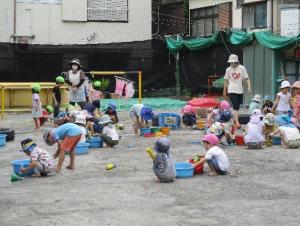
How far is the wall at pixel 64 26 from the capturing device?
97.6ft

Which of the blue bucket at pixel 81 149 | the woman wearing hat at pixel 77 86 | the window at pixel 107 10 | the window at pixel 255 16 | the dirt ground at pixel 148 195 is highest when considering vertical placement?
the window at pixel 107 10

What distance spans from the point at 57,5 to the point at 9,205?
2331 centimetres

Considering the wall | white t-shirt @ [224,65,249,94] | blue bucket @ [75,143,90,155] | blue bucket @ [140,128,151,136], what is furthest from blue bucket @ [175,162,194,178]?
the wall

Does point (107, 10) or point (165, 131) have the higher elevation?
point (107, 10)

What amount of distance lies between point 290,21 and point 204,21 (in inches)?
382

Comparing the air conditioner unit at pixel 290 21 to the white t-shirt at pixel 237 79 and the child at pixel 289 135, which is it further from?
the child at pixel 289 135

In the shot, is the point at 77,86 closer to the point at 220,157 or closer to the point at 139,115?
the point at 139,115

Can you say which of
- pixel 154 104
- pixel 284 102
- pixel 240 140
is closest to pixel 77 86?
pixel 240 140

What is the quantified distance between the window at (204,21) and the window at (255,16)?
3314mm

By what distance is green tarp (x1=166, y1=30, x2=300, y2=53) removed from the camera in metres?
21.1

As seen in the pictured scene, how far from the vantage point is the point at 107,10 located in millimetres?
31844

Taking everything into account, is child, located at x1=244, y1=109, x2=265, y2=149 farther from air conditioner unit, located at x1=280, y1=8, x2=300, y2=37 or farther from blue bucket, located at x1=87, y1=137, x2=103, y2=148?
air conditioner unit, located at x1=280, y1=8, x2=300, y2=37

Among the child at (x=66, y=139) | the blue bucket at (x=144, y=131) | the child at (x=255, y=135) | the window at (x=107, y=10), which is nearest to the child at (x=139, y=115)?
the blue bucket at (x=144, y=131)

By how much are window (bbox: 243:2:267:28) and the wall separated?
5.48 m
